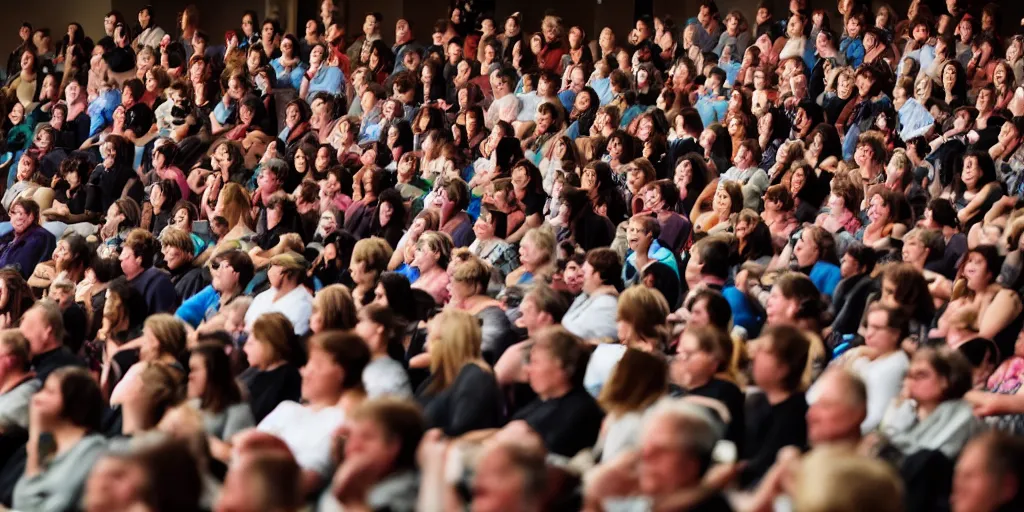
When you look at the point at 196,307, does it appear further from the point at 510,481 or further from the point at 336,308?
the point at 510,481

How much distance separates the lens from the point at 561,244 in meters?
8.45

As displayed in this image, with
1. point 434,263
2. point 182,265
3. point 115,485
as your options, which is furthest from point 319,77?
→ point 115,485

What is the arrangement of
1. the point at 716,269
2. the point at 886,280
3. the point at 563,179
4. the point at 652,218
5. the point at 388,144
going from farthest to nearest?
the point at 388,144
the point at 563,179
the point at 652,218
the point at 716,269
the point at 886,280

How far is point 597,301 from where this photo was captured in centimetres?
690

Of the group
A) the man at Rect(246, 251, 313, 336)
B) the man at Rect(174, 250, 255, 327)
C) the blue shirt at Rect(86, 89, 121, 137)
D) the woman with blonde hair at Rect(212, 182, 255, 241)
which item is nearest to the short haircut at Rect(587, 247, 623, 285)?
the man at Rect(246, 251, 313, 336)

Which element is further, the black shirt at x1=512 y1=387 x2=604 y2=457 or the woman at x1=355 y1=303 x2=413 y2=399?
the woman at x1=355 y1=303 x2=413 y2=399

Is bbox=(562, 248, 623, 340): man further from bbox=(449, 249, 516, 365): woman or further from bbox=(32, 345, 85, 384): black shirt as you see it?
bbox=(32, 345, 85, 384): black shirt

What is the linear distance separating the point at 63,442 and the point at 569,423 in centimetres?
159

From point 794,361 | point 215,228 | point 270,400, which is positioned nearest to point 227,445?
point 270,400

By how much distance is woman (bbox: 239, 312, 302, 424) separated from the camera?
237 inches

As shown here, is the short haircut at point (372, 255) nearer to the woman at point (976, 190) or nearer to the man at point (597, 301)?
the man at point (597, 301)

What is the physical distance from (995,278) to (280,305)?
10.3 feet

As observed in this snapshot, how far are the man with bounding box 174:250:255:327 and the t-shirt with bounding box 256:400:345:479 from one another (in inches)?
97.3

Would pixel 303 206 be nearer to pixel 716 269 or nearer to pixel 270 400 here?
pixel 716 269
